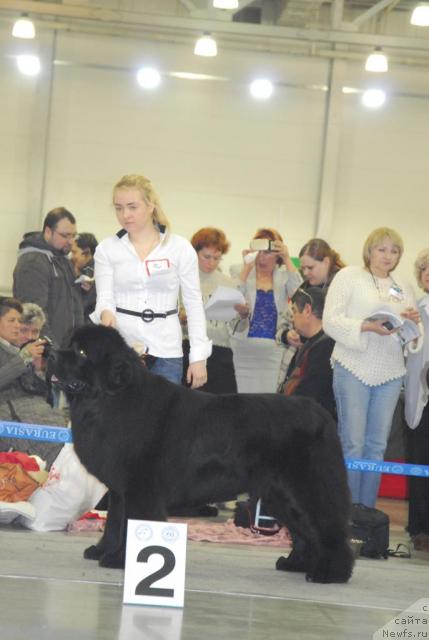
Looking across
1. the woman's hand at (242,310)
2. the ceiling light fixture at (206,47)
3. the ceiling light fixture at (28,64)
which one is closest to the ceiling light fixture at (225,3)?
the ceiling light fixture at (206,47)

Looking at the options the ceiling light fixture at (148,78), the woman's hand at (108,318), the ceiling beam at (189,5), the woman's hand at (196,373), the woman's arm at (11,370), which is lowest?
the woman's arm at (11,370)

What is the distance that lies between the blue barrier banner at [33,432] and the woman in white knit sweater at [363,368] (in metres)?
1.46

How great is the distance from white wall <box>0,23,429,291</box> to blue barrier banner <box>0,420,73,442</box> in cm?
665

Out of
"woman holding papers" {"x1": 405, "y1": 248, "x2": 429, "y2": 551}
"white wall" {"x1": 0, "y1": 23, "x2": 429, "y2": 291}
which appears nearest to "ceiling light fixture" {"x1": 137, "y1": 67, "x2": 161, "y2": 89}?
"white wall" {"x1": 0, "y1": 23, "x2": 429, "y2": 291}

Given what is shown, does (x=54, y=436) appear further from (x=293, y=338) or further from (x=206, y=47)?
(x=206, y=47)

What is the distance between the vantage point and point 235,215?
12.0 m

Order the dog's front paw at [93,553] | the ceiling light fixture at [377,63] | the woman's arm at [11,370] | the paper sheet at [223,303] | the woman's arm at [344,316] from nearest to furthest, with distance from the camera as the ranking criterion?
1. the dog's front paw at [93,553]
2. the woman's arm at [344,316]
3. the woman's arm at [11,370]
4. the paper sheet at [223,303]
5. the ceiling light fixture at [377,63]

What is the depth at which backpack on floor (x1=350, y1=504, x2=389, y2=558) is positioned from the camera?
5125 mm

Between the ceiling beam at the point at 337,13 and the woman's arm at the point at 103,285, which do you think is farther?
the ceiling beam at the point at 337,13

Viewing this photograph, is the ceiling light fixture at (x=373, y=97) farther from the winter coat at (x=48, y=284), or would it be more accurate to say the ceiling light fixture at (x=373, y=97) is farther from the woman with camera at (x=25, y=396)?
the woman with camera at (x=25, y=396)

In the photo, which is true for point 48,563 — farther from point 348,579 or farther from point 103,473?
point 348,579

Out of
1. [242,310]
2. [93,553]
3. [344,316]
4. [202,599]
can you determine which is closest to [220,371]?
[242,310]

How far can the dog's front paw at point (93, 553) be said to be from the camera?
4.19m

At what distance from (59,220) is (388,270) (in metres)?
2.26
